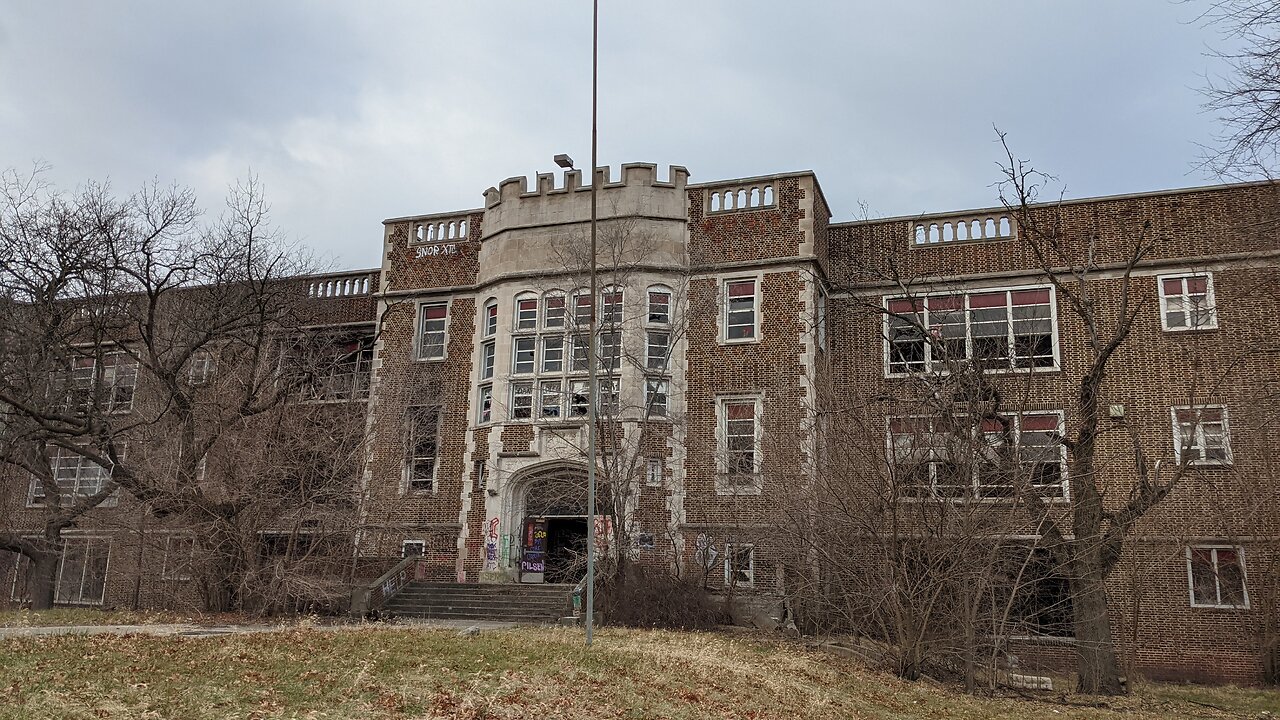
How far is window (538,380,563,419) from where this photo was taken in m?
25.7

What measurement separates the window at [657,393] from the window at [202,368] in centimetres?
1028

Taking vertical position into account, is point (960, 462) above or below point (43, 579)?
above

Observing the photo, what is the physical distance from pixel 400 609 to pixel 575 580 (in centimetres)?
427

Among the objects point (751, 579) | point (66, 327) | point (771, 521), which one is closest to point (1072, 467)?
point (771, 521)

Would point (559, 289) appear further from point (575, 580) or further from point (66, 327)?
point (66, 327)

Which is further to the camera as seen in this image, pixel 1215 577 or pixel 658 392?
pixel 658 392

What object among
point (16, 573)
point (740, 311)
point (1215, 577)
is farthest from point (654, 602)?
point (16, 573)

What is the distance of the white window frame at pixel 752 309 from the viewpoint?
25.5 m

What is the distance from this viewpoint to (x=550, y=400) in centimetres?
2584

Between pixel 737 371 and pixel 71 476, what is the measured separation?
23.1m

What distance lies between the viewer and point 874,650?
17.5 m

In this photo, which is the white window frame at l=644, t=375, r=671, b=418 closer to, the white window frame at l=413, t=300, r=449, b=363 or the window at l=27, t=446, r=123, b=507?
the white window frame at l=413, t=300, r=449, b=363

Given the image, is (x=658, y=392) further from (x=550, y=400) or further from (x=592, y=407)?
(x=592, y=407)

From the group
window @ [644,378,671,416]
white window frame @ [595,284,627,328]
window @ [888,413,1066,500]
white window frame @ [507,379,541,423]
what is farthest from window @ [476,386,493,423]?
window @ [888,413,1066,500]
